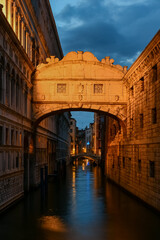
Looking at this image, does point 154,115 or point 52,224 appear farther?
point 154,115

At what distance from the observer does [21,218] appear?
1625 centimetres

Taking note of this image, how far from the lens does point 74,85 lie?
25.5 meters

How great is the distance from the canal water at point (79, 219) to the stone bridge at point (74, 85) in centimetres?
730

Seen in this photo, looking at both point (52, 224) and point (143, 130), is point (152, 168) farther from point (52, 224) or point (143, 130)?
point (52, 224)

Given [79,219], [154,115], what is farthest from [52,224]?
[154,115]

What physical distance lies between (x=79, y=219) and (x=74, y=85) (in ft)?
40.0

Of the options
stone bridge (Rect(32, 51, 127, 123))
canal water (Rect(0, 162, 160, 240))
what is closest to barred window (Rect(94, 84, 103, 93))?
stone bridge (Rect(32, 51, 127, 123))

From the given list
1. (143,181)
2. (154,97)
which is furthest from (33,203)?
(154,97)

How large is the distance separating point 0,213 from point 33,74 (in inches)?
504

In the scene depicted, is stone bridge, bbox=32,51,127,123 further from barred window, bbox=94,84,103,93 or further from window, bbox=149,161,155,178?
window, bbox=149,161,155,178

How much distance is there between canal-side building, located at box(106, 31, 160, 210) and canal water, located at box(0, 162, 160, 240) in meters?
1.49

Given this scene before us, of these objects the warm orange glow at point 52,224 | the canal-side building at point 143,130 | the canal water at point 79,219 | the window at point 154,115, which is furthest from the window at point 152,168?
the warm orange glow at point 52,224

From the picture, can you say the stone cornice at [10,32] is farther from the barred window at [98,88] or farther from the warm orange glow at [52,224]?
the warm orange glow at [52,224]

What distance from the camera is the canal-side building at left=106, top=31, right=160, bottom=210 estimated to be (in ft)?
57.9
